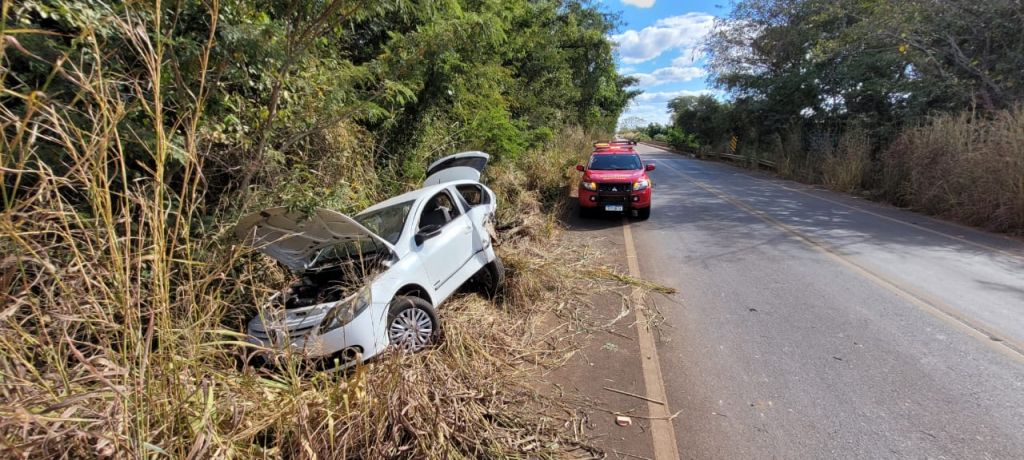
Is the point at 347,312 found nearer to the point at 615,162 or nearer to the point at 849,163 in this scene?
the point at 615,162

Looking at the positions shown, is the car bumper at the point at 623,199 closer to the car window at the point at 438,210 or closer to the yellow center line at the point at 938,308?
the yellow center line at the point at 938,308

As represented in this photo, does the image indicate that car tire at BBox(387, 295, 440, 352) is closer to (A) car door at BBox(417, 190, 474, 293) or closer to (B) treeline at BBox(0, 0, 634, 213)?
(A) car door at BBox(417, 190, 474, 293)

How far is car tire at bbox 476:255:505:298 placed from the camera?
5.27 metres

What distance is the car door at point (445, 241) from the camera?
4.36m

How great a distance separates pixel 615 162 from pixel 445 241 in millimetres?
7019

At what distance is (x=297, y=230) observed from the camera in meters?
3.74

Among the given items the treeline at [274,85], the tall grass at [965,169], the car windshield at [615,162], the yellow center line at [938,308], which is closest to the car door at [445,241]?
the treeline at [274,85]

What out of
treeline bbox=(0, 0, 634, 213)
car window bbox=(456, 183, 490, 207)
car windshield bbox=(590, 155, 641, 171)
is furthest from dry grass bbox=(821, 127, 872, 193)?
car window bbox=(456, 183, 490, 207)

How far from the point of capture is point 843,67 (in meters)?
17.5

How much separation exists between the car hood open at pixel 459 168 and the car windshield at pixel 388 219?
157 cm

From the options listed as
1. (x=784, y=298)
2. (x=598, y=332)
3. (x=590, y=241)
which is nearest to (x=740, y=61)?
(x=590, y=241)

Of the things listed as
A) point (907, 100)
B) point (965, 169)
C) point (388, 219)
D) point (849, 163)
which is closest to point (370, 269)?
point (388, 219)

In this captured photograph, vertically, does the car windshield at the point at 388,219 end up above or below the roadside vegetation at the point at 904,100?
below

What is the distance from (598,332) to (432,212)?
242cm
